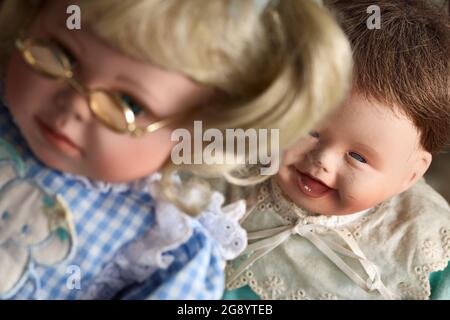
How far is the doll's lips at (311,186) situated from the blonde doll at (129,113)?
164 millimetres

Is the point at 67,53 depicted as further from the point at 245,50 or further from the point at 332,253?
the point at 332,253

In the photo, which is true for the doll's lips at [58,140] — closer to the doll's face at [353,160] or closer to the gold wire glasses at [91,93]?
the gold wire glasses at [91,93]

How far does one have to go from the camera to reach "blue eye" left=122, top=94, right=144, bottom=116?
2.36 ft

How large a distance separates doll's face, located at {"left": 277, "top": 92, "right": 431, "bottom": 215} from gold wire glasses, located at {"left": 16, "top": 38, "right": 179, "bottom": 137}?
13.0 inches

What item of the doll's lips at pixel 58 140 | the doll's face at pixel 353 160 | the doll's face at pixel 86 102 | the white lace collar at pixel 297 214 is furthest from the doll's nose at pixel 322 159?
the doll's lips at pixel 58 140

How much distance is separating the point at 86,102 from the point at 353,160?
18.0 inches

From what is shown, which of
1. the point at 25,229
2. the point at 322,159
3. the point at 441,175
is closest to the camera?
the point at 25,229

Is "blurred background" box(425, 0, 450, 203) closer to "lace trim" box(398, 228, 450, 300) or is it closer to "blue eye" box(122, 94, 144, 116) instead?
"lace trim" box(398, 228, 450, 300)

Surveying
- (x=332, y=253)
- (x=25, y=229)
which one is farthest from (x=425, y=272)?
(x=25, y=229)

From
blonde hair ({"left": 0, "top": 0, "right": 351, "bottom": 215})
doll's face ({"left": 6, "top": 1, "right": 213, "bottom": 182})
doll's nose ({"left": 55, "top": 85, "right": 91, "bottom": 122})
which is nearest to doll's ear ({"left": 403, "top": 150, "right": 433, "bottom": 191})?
blonde hair ({"left": 0, "top": 0, "right": 351, "bottom": 215})

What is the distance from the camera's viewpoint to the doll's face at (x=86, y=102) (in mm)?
701

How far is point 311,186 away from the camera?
1011 millimetres

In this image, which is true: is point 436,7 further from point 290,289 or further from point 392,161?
point 290,289

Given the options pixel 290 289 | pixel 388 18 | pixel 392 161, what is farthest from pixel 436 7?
pixel 290 289
